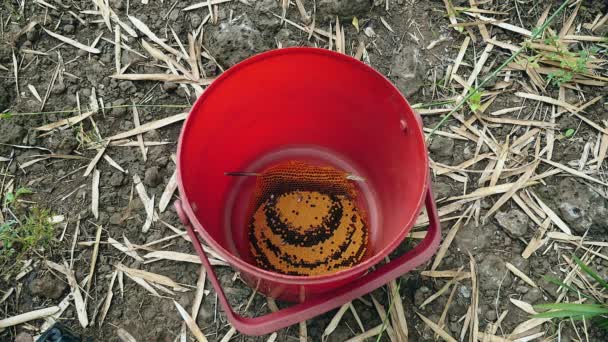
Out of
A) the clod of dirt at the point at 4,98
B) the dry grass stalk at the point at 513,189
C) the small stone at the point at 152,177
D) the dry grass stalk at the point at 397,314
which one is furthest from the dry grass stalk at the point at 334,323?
the clod of dirt at the point at 4,98

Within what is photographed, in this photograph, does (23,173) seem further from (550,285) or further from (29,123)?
(550,285)

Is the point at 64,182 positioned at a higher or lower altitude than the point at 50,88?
lower

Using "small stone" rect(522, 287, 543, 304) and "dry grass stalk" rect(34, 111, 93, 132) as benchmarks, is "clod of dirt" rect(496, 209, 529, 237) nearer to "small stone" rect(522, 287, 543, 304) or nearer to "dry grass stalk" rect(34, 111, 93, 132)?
"small stone" rect(522, 287, 543, 304)

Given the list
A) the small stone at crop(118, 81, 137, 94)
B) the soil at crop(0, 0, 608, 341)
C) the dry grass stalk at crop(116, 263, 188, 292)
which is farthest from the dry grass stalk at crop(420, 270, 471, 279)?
the small stone at crop(118, 81, 137, 94)

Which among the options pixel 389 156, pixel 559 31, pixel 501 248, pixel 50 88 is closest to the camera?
pixel 389 156

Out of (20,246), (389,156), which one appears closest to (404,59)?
(389,156)

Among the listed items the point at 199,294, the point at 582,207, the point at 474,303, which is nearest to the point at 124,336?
the point at 199,294
